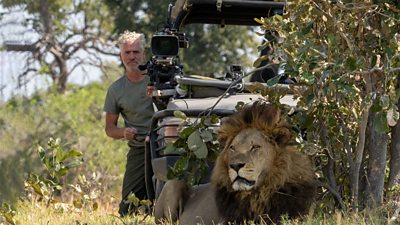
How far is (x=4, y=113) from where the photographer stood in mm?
16766

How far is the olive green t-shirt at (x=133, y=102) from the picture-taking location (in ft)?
31.3

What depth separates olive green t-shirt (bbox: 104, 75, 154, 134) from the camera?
31.3ft

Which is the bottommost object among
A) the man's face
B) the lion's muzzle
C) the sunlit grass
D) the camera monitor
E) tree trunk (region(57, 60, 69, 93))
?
tree trunk (region(57, 60, 69, 93))

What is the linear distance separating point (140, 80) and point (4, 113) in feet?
24.6

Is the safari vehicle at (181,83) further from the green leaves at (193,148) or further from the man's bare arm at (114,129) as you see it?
the man's bare arm at (114,129)

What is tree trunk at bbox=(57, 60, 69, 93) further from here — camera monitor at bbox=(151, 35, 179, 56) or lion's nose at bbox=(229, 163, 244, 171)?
lion's nose at bbox=(229, 163, 244, 171)

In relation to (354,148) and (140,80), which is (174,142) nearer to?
(354,148)

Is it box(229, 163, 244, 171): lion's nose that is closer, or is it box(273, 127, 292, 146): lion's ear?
box(229, 163, 244, 171): lion's nose

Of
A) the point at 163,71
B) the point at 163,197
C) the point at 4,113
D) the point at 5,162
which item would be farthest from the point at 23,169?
the point at 163,197

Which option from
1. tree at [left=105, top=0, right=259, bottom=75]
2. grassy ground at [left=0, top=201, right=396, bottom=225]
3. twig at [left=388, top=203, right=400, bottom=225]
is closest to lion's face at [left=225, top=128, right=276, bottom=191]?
grassy ground at [left=0, top=201, right=396, bottom=225]

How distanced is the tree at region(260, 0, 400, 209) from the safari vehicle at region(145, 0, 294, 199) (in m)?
0.47

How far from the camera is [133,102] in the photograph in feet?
31.3

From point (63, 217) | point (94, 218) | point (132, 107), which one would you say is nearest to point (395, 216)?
point (94, 218)

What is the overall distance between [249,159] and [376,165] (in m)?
1.16
